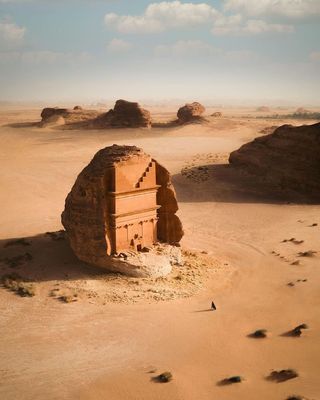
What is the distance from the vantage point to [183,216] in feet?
66.2

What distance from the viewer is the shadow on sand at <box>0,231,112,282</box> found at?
12.4 meters

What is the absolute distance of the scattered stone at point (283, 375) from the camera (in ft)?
27.2

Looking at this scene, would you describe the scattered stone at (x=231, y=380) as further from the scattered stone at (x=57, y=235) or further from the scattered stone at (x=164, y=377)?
the scattered stone at (x=57, y=235)

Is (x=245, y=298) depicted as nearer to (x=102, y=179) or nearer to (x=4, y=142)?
(x=102, y=179)

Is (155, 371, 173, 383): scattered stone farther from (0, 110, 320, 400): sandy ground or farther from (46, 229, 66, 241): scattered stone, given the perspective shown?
(46, 229, 66, 241): scattered stone

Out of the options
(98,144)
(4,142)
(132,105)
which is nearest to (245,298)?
(98,144)

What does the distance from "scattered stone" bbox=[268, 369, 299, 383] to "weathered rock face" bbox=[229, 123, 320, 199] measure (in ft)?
52.7

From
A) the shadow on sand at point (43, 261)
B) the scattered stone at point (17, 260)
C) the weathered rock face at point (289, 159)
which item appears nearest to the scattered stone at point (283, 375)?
the shadow on sand at point (43, 261)

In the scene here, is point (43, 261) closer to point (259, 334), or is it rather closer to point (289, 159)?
point (259, 334)

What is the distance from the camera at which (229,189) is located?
79.8 feet

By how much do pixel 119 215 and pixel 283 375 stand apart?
5860mm

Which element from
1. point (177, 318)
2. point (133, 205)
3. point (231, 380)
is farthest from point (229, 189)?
point (231, 380)

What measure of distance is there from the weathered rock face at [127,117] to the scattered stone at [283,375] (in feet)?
134

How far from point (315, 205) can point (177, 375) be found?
52.0 ft
